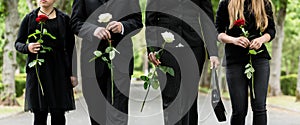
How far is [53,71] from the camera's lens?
5.96 m

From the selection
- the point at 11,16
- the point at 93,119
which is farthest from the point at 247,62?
the point at 11,16

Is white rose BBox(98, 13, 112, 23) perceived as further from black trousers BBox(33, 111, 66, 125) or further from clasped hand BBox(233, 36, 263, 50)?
clasped hand BBox(233, 36, 263, 50)

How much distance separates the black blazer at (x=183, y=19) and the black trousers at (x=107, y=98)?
0.52 metres

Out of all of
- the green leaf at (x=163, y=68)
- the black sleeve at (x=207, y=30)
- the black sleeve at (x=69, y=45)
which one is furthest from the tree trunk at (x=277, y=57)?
the green leaf at (x=163, y=68)

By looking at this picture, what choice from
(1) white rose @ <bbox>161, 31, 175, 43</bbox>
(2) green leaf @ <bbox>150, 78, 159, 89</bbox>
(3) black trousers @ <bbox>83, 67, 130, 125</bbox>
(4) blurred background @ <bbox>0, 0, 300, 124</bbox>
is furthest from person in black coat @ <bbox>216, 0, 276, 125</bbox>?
(3) black trousers @ <bbox>83, 67, 130, 125</bbox>

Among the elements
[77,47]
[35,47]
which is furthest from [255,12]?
[77,47]

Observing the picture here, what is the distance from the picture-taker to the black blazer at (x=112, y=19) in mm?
5410

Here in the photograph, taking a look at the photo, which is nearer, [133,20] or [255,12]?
[133,20]

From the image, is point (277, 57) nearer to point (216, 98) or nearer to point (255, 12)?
point (255, 12)

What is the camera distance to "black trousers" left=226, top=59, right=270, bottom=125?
233 inches

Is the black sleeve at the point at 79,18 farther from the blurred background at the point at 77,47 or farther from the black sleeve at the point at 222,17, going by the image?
the black sleeve at the point at 222,17

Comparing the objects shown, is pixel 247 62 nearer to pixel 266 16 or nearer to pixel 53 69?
pixel 266 16

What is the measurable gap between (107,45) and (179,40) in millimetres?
750

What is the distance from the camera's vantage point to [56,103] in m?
5.95
